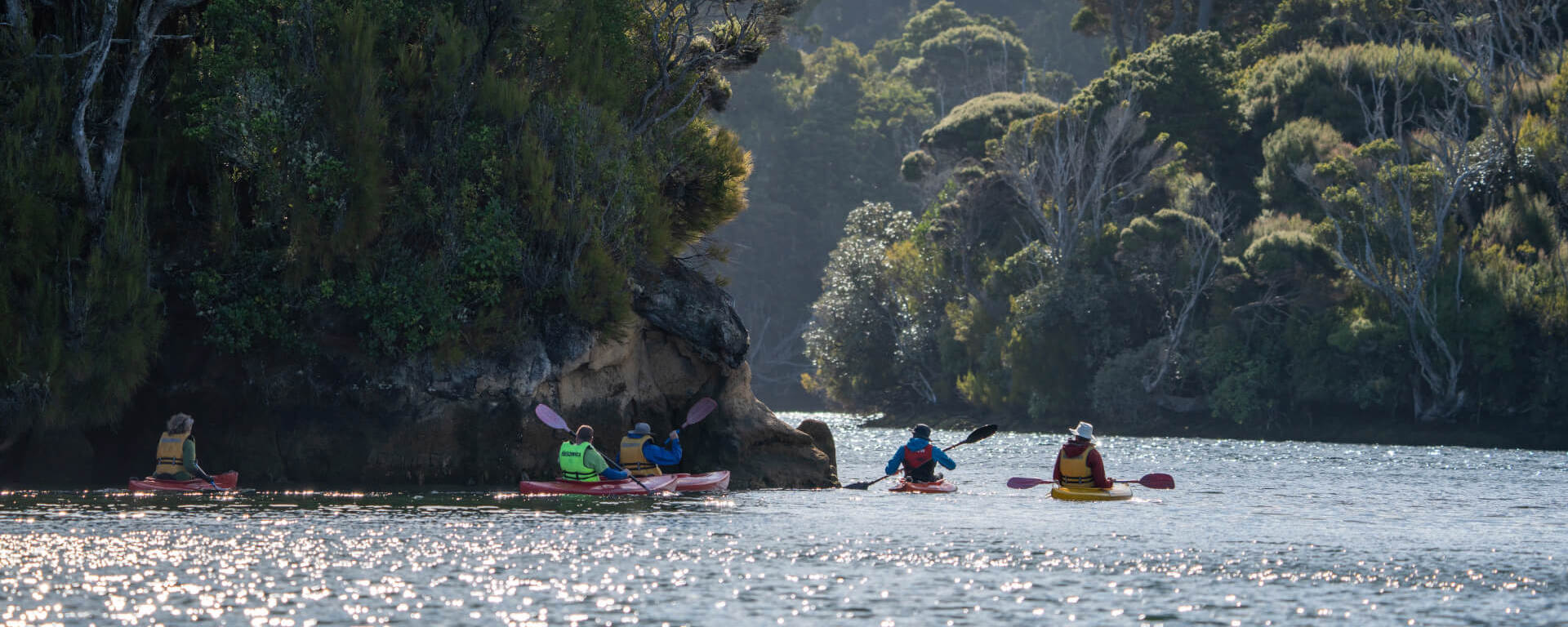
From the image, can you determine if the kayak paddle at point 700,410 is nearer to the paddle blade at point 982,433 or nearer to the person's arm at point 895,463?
the person's arm at point 895,463

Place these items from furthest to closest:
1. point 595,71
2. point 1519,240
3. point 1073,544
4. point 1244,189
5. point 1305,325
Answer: point 1244,189 → point 1305,325 → point 1519,240 → point 595,71 → point 1073,544

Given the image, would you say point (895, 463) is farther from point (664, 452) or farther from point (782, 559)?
point (782, 559)

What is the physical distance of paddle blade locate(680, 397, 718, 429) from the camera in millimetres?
31109

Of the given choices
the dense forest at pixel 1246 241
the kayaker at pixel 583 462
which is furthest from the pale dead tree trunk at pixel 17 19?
the dense forest at pixel 1246 241

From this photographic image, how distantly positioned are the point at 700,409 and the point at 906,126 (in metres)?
72.0

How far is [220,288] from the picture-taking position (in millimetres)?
29156

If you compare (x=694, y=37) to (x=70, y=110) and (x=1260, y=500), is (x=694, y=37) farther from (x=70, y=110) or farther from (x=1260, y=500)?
(x=1260, y=500)

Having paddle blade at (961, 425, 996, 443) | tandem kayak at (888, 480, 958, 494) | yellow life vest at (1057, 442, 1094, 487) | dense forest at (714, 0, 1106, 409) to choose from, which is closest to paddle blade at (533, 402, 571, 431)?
tandem kayak at (888, 480, 958, 494)

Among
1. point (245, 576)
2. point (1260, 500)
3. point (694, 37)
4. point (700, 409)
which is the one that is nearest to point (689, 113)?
point (694, 37)

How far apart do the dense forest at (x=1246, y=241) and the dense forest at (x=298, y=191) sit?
32.1 meters

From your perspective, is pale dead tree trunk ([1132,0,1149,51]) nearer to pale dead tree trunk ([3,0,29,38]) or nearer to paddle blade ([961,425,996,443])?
paddle blade ([961,425,996,443])

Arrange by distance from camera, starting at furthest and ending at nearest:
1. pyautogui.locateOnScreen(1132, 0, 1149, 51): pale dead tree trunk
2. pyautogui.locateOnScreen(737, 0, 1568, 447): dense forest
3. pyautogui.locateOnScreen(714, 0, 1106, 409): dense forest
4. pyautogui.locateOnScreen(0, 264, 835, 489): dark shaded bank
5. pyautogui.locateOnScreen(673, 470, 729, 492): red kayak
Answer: pyautogui.locateOnScreen(714, 0, 1106, 409): dense forest
pyautogui.locateOnScreen(1132, 0, 1149, 51): pale dead tree trunk
pyautogui.locateOnScreen(737, 0, 1568, 447): dense forest
pyautogui.locateOnScreen(673, 470, 729, 492): red kayak
pyautogui.locateOnScreen(0, 264, 835, 489): dark shaded bank

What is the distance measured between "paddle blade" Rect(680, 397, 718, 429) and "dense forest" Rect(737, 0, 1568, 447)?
1232 inches

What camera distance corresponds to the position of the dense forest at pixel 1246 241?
53.6m
